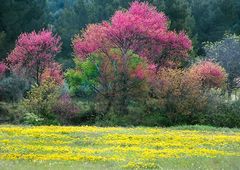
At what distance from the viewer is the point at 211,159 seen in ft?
78.6

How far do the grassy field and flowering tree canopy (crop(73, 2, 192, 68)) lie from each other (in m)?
15.7

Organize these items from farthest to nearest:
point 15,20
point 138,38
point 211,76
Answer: point 15,20 → point 211,76 → point 138,38

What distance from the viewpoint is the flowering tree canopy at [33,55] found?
51.9 metres

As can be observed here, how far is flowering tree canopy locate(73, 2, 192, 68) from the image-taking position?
46969 millimetres

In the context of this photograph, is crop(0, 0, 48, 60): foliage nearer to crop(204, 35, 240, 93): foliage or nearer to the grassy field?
crop(204, 35, 240, 93): foliage

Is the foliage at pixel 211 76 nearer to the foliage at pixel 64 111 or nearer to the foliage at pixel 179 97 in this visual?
the foliage at pixel 179 97

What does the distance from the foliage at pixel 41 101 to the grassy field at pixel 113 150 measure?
505 inches

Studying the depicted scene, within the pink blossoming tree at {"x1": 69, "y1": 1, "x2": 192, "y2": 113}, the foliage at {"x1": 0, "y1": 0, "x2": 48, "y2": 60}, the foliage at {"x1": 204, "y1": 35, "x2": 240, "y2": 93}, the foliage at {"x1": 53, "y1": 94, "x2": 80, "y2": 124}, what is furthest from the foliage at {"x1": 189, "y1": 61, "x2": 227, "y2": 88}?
the foliage at {"x1": 0, "y1": 0, "x2": 48, "y2": 60}

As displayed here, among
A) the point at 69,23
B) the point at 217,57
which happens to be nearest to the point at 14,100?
the point at 217,57

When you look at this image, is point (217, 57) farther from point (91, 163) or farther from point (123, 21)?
point (91, 163)

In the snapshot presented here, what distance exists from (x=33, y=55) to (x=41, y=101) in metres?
8.14

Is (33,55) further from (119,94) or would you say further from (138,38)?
(138,38)

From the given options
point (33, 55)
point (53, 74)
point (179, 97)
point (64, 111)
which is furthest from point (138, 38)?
point (33, 55)

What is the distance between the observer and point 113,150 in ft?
85.0
